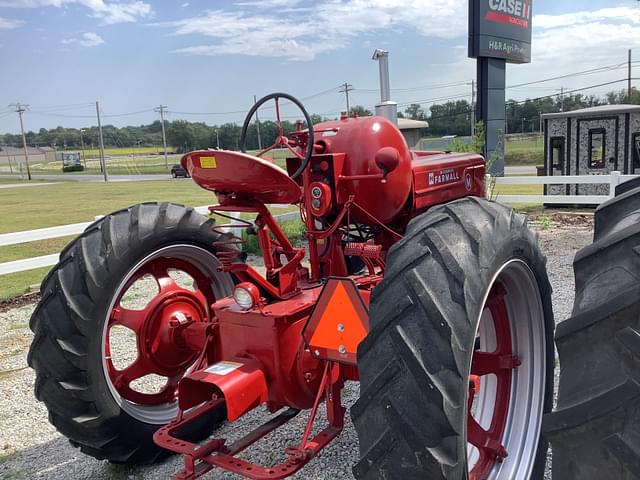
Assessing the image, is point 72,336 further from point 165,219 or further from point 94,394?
point 165,219

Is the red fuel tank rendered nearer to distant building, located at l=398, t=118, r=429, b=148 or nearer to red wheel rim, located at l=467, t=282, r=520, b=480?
red wheel rim, located at l=467, t=282, r=520, b=480

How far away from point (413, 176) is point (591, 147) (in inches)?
464

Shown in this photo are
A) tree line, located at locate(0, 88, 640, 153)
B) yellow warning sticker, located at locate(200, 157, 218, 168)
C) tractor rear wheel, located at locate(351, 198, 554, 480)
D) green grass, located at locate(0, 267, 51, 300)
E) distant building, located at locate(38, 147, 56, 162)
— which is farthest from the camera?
distant building, located at locate(38, 147, 56, 162)

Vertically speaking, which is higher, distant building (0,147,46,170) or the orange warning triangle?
distant building (0,147,46,170)

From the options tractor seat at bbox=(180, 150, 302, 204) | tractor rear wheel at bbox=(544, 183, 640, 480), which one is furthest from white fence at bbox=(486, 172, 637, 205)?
tractor rear wheel at bbox=(544, 183, 640, 480)

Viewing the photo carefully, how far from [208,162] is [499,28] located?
50.3ft

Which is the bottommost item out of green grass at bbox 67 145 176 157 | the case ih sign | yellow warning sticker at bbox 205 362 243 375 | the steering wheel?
yellow warning sticker at bbox 205 362 243 375

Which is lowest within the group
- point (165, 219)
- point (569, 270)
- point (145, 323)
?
point (569, 270)

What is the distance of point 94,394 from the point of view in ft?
9.50

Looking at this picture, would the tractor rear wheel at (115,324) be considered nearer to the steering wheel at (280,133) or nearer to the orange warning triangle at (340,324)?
the steering wheel at (280,133)

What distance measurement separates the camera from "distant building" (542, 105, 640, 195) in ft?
42.3

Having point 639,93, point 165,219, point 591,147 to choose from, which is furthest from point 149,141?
point 165,219

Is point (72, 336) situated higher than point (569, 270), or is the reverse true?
point (72, 336)

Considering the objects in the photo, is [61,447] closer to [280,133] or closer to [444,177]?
[280,133]
